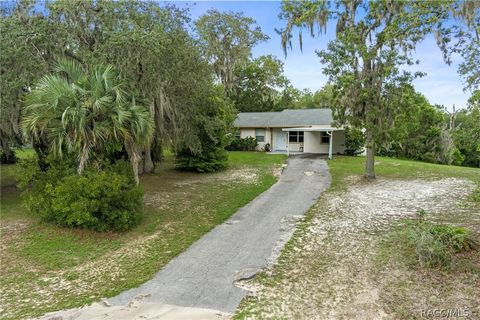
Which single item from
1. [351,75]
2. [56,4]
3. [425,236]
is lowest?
[425,236]

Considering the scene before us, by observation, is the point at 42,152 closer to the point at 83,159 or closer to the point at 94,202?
the point at 83,159

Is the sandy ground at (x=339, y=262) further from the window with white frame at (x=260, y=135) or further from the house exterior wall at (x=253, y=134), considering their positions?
the window with white frame at (x=260, y=135)

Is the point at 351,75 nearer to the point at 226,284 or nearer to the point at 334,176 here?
the point at 334,176

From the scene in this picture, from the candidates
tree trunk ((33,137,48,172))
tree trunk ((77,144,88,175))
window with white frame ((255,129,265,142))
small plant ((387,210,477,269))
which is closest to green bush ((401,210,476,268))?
small plant ((387,210,477,269))

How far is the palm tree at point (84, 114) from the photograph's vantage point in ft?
22.9

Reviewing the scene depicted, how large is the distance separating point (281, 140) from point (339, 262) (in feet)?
64.2

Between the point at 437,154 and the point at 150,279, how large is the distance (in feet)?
90.9

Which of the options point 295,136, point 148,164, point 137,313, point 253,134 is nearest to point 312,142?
point 295,136

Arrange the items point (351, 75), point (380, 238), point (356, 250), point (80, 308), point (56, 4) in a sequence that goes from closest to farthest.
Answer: point (80, 308), point (356, 250), point (380, 238), point (56, 4), point (351, 75)

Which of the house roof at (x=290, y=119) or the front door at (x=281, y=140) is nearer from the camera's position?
the house roof at (x=290, y=119)

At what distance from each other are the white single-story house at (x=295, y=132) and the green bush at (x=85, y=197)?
15.5 m

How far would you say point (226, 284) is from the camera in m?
5.16

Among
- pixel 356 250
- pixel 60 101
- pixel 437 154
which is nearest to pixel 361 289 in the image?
pixel 356 250

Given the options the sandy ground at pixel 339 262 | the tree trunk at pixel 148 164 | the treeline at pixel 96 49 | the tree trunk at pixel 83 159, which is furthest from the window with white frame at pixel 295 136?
the tree trunk at pixel 83 159
